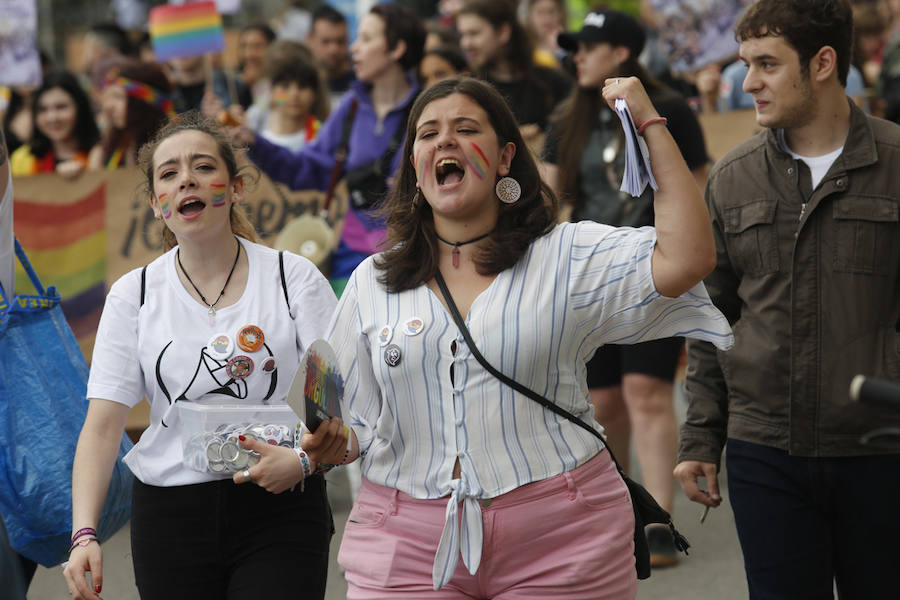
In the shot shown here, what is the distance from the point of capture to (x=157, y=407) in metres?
3.64

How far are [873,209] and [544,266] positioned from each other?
1.02 m

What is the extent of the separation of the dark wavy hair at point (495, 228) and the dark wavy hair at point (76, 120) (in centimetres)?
558

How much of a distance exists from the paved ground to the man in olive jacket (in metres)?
1.92

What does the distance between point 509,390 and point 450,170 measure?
2.09ft

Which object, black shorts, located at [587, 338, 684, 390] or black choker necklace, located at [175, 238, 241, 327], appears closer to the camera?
black choker necklace, located at [175, 238, 241, 327]

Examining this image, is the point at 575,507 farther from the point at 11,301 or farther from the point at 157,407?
the point at 11,301

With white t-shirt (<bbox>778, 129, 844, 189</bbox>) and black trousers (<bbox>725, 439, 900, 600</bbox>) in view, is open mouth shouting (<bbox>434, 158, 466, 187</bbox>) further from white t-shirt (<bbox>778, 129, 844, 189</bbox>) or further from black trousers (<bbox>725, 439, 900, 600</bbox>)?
black trousers (<bbox>725, 439, 900, 600</bbox>)

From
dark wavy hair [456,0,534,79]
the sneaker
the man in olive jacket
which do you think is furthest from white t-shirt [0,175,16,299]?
dark wavy hair [456,0,534,79]

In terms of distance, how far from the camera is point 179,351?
11.8 feet

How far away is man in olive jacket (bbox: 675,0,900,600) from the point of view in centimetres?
351

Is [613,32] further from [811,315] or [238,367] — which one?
[238,367]

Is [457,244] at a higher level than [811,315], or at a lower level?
higher

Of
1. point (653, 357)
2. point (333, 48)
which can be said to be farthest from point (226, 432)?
point (333, 48)

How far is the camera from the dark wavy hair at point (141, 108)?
7.80m
